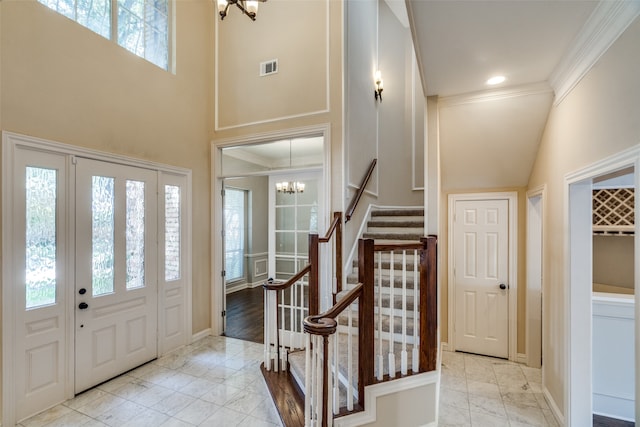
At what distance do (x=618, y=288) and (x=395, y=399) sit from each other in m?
2.98

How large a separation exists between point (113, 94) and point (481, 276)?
15.8 ft

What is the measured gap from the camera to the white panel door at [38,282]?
2371 mm

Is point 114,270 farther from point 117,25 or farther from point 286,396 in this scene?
point 117,25

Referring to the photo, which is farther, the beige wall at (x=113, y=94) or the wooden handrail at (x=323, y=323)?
the beige wall at (x=113, y=94)

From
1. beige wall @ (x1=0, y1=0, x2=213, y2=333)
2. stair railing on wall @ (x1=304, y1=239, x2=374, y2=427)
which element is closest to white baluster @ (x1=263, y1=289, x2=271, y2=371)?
stair railing on wall @ (x1=304, y1=239, x2=374, y2=427)

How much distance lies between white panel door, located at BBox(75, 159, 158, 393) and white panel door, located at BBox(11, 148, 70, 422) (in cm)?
14

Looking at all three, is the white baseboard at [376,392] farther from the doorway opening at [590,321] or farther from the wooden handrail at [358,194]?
the wooden handrail at [358,194]

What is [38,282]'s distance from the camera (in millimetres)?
2525

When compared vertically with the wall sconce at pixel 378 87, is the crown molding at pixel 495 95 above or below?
below

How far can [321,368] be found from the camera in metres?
1.77

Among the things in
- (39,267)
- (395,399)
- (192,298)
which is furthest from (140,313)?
(395,399)

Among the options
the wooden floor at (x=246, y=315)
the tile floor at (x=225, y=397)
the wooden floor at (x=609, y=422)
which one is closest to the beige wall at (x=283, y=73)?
the tile floor at (x=225, y=397)

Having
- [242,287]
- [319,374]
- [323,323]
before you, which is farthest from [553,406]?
[242,287]

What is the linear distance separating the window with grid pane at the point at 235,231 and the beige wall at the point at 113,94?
229cm
